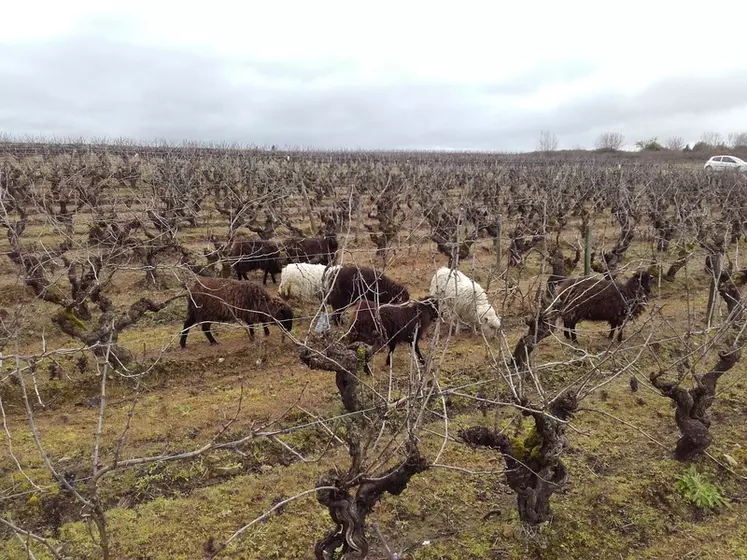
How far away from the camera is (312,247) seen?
11.8 metres

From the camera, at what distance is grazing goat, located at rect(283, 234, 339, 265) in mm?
11328

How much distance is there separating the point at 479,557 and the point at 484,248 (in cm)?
1171

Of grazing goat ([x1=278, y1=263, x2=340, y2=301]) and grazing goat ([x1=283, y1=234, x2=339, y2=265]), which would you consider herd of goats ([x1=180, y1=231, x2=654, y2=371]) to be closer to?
grazing goat ([x1=278, y1=263, x2=340, y2=301])

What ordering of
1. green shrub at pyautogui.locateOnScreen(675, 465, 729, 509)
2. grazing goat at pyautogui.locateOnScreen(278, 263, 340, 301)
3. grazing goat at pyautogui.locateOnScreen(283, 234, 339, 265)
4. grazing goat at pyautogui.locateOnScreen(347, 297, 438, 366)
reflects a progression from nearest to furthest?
1. green shrub at pyautogui.locateOnScreen(675, 465, 729, 509)
2. grazing goat at pyautogui.locateOnScreen(347, 297, 438, 366)
3. grazing goat at pyautogui.locateOnScreen(278, 263, 340, 301)
4. grazing goat at pyautogui.locateOnScreen(283, 234, 339, 265)

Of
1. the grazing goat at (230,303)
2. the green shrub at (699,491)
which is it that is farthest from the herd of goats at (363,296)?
the green shrub at (699,491)

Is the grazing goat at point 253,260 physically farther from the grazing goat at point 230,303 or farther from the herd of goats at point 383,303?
the grazing goat at point 230,303

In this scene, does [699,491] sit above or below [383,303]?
below

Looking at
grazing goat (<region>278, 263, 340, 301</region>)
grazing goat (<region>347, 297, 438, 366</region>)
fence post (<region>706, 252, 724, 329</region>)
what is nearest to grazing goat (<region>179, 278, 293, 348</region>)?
grazing goat (<region>347, 297, 438, 366</region>)

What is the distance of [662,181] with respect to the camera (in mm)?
22516

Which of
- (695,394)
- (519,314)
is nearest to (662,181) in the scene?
(519,314)

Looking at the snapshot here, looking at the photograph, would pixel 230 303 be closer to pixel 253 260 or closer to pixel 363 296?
pixel 363 296

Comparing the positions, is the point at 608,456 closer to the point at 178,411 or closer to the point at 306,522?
the point at 306,522

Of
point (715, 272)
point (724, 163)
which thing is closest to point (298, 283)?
point (715, 272)

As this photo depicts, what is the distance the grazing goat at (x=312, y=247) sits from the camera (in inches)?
446
